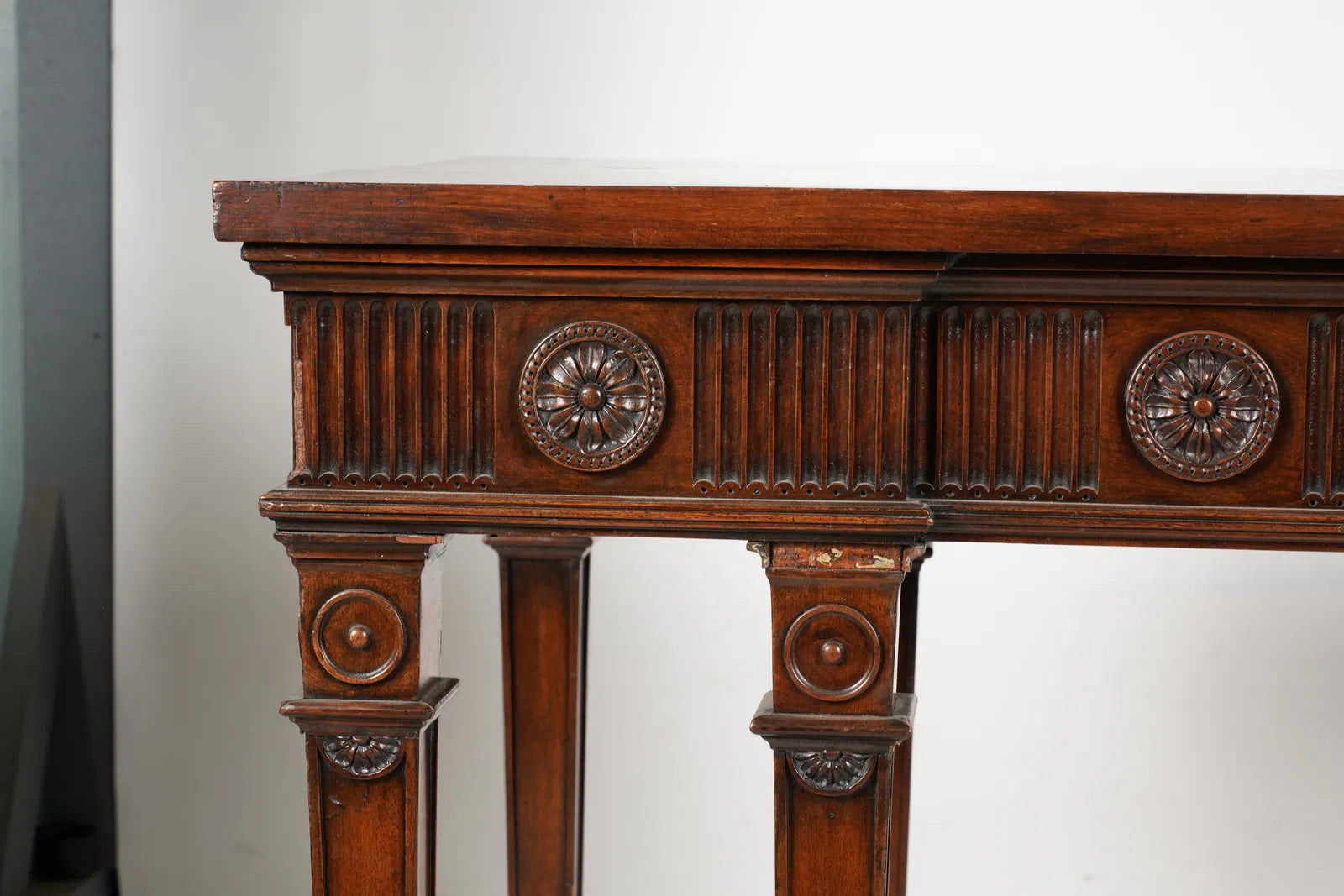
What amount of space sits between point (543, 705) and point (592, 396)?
560mm

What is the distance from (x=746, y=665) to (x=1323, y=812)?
638 millimetres

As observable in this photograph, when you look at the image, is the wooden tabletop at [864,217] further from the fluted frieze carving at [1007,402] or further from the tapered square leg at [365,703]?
the tapered square leg at [365,703]

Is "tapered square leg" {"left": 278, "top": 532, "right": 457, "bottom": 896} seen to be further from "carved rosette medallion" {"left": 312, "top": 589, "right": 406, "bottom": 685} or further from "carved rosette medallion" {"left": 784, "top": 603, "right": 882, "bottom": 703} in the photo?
"carved rosette medallion" {"left": 784, "top": 603, "right": 882, "bottom": 703}

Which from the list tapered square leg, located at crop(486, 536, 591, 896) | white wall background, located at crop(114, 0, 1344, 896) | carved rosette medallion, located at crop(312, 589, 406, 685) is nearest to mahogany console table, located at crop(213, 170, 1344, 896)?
carved rosette medallion, located at crop(312, 589, 406, 685)

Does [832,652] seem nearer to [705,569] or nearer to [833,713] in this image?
[833,713]

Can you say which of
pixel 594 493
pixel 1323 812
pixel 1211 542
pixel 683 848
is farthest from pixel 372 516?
pixel 1323 812

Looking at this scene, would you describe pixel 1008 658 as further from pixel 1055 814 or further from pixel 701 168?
pixel 701 168

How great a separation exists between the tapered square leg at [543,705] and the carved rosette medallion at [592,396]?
448 millimetres

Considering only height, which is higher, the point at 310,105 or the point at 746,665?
the point at 310,105

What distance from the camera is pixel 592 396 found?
2.33 feet

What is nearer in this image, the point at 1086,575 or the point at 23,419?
the point at 23,419

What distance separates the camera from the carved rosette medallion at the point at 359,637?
737mm

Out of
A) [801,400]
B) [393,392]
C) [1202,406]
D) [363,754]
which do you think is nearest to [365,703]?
[363,754]

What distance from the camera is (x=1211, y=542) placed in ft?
2.40
